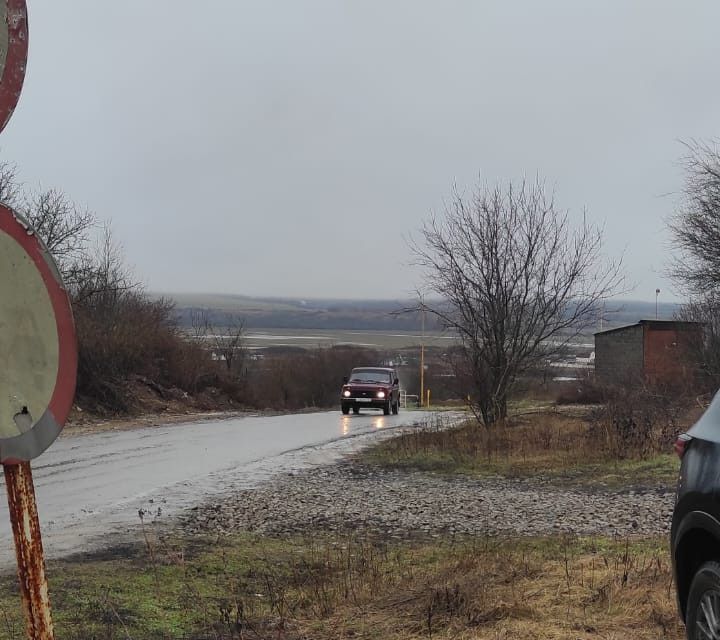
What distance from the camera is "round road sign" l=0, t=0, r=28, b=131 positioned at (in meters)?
2.27

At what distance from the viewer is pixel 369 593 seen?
616 centimetres

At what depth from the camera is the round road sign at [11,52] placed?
227 cm

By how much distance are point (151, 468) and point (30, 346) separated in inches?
491

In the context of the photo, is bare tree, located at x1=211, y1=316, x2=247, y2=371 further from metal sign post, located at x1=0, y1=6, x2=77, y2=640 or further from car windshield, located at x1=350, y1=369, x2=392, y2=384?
metal sign post, located at x1=0, y1=6, x2=77, y2=640

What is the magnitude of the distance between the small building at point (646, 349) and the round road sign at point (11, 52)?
43.0m

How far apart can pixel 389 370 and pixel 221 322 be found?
3710 centimetres

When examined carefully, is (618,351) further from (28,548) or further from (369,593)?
(28,548)

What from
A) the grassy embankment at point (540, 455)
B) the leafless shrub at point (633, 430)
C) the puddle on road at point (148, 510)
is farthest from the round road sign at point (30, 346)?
the leafless shrub at point (633, 430)

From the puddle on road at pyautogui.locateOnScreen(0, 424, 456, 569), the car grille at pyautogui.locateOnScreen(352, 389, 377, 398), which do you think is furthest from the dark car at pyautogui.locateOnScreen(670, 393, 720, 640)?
the car grille at pyautogui.locateOnScreen(352, 389, 377, 398)

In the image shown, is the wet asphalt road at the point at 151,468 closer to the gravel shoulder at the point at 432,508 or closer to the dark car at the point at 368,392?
the gravel shoulder at the point at 432,508

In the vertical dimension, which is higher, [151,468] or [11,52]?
[11,52]

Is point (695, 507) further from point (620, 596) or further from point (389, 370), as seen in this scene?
point (389, 370)

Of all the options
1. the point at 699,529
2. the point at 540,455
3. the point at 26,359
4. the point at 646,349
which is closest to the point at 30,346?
the point at 26,359

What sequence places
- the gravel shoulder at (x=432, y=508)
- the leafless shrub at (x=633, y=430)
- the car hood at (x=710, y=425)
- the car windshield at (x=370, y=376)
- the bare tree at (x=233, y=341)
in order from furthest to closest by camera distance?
1. the bare tree at (x=233, y=341)
2. the car windshield at (x=370, y=376)
3. the leafless shrub at (x=633, y=430)
4. the gravel shoulder at (x=432, y=508)
5. the car hood at (x=710, y=425)
